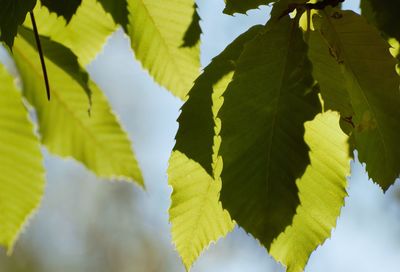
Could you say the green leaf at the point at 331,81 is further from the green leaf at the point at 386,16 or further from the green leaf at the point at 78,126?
A: the green leaf at the point at 78,126

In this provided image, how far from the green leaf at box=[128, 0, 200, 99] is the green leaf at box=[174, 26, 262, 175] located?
0.20 meters

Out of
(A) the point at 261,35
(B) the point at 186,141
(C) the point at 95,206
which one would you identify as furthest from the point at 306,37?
(C) the point at 95,206

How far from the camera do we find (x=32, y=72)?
1072 mm

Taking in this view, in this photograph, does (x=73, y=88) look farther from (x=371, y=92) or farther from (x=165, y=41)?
(x=371, y=92)

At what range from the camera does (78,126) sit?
1.13 metres

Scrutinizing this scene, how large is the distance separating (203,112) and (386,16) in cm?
23

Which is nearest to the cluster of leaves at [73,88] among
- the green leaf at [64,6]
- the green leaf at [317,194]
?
the green leaf at [64,6]

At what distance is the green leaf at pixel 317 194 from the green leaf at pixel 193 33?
0.31m

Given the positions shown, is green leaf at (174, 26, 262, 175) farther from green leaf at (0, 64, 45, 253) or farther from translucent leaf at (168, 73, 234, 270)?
green leaf at (0, 64, 45, 253)

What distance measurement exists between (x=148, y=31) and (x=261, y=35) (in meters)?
0.30

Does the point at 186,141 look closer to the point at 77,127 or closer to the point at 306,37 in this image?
the point at 306,37

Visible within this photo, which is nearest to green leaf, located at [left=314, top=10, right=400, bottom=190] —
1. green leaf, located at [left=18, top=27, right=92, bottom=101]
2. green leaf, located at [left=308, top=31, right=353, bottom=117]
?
green leaf, located at [left=308, top=31, right=353, bottom=117]

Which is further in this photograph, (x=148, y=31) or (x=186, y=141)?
(x=148, y=31)

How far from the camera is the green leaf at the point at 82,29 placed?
3.24 feet
